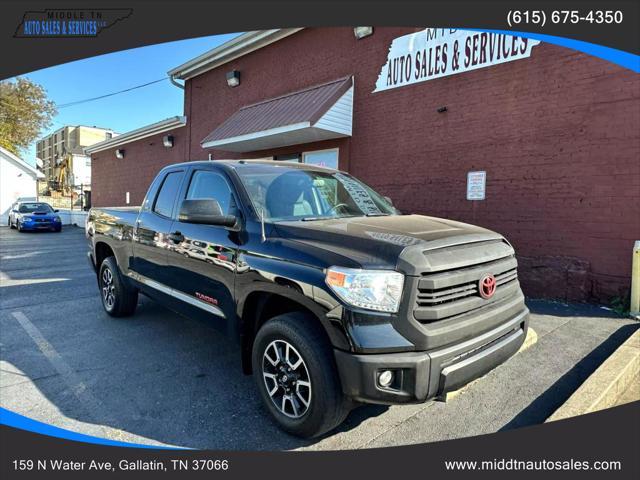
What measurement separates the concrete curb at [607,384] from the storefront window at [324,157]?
7.10 meters

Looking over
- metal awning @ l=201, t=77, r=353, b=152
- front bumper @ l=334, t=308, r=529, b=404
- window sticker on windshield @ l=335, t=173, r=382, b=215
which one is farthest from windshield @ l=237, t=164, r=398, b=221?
metal awning @ l=201, t=77, r=353, b=152

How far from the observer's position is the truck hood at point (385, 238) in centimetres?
241

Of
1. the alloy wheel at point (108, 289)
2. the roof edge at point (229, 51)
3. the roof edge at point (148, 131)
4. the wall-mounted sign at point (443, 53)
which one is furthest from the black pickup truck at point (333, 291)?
the roof edge at point (148, 131)

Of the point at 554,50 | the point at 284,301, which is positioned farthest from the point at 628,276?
the point at 284,301

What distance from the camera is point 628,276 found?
18.5 ft

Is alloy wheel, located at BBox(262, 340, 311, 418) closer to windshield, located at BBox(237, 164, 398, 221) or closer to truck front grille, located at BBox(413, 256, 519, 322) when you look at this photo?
Answer: truck front grille, located at BBox(413, 256, 519, 322)

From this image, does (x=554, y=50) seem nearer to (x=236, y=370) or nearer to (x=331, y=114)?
(x=331, y=114)

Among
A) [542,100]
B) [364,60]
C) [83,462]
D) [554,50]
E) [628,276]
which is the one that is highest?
[364,60]

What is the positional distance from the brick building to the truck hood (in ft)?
12.7

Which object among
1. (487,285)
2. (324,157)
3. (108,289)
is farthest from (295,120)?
(487,285)

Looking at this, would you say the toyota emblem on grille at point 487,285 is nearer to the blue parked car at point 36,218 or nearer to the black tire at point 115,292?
the black tire at point 115,292

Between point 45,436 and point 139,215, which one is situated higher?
point 139,215

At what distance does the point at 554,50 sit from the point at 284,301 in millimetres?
6185

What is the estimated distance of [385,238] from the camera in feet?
8.53
